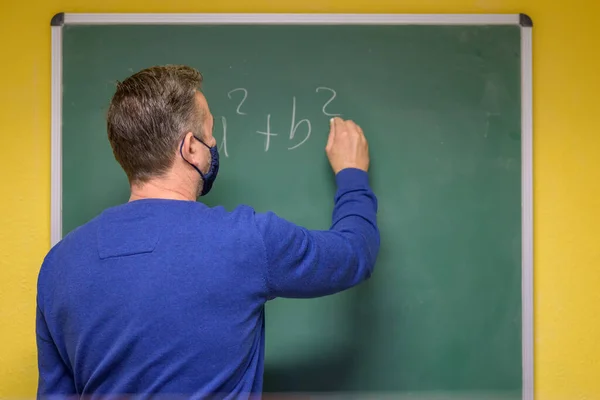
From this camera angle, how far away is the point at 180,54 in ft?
5.09

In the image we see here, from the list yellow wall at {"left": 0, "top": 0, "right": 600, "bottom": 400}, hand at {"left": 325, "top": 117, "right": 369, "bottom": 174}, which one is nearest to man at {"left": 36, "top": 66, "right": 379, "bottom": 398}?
hand at {"left": 325, "top": 117, "right": 369, "bottom": 174}

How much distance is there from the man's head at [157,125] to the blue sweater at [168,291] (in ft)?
0.26

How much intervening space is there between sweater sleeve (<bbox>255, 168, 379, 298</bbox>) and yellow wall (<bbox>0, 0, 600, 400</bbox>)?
62cm

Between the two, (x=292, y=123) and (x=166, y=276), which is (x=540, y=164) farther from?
(x=166, y=276)

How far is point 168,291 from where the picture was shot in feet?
3.30

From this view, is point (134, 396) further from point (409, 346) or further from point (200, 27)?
point (200, 27)

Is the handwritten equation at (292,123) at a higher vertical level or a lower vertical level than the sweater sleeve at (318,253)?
higher

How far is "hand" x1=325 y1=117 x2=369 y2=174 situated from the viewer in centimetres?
149

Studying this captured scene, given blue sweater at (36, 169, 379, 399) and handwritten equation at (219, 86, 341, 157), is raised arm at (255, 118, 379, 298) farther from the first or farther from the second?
handwritten equation at (219, 86, 341, 157)

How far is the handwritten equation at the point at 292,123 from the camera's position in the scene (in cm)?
155

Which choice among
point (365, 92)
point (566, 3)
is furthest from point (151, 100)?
point (566, 3)

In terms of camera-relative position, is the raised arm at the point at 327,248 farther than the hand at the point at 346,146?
No

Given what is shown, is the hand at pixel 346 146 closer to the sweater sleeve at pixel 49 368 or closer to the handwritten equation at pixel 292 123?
the handwritten equation at pixel 292 123

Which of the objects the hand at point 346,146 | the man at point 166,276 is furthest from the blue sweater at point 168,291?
the hand at point 346,146
